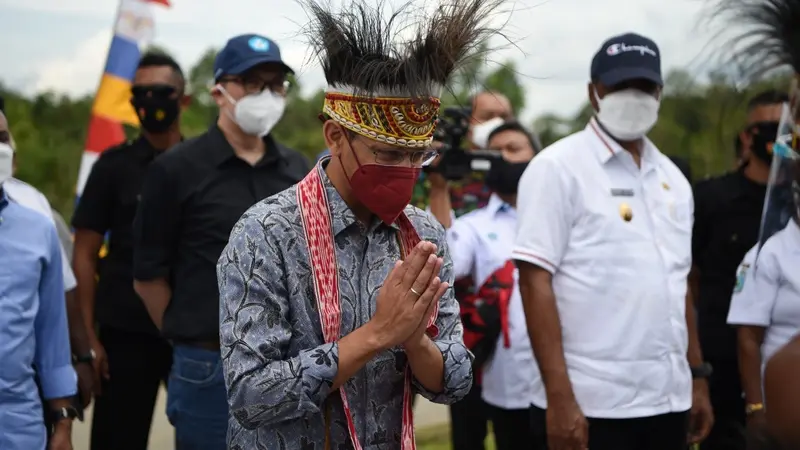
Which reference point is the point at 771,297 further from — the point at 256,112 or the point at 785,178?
the point at 256,112

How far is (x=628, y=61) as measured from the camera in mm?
4262

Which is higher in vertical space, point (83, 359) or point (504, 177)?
point (504, 177)

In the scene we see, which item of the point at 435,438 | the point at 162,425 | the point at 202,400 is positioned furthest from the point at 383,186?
the point at 162,425

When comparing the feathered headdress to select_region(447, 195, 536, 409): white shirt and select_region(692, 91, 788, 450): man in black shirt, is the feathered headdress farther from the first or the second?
select_region(692, 91, 788, 450): man in black shirt

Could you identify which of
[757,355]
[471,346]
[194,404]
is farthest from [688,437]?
[194,404]

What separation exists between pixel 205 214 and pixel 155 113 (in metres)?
1.39

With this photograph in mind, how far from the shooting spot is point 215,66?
15.5 ft

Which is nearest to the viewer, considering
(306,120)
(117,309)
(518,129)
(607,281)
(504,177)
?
(607,281)

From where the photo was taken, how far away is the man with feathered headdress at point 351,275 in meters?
2.49

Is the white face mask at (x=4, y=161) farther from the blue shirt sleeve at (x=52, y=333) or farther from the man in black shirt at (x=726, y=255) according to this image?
the man in black shirt at (x=726, y=255)

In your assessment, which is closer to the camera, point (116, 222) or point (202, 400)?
point (202, 400)

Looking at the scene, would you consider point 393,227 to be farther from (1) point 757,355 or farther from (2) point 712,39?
(1) point 757,355

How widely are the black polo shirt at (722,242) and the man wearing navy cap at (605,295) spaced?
1389 mm

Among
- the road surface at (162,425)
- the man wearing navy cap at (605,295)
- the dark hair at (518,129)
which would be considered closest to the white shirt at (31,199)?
the road surface at (162,425)
